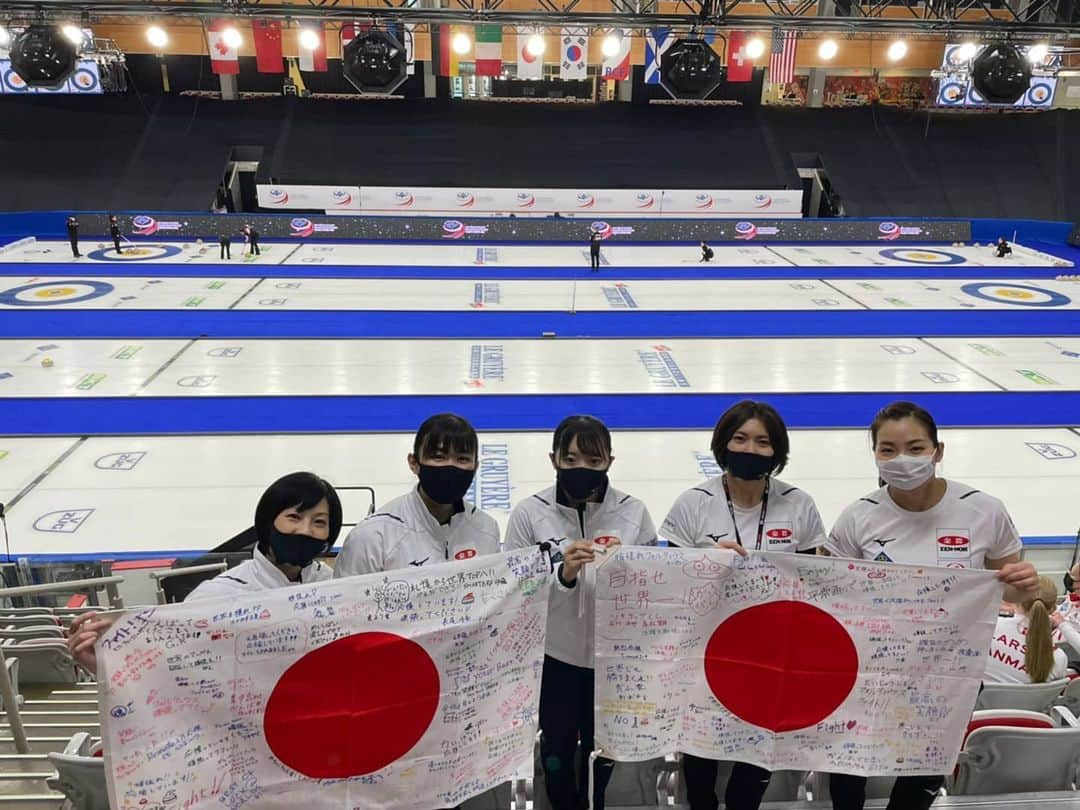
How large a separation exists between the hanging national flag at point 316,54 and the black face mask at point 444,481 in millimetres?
14374

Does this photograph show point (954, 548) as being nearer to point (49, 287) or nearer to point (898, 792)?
point (898, 792)

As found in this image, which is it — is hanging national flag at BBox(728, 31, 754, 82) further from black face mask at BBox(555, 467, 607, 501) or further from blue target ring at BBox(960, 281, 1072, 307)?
black face mask at BBox(555, 467, 607, 501)

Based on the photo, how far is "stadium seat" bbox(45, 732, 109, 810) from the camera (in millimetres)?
2486

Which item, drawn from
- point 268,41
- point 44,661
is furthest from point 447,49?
point 44,661

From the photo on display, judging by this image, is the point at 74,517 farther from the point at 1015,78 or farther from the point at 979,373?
the point at 1015,78

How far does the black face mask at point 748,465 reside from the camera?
3174 mm

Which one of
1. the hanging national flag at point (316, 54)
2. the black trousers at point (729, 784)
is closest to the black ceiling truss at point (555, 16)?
the hanging national flag at point (316, 54)

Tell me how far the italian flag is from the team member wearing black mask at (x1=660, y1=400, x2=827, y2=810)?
13.9 meters

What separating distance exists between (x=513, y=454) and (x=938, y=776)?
22.1 feet

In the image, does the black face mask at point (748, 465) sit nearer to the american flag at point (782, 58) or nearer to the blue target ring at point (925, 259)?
the american flag at point (782, 58)

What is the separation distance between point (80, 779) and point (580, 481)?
2048 mm

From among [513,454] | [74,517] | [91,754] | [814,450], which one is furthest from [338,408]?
[91,754]

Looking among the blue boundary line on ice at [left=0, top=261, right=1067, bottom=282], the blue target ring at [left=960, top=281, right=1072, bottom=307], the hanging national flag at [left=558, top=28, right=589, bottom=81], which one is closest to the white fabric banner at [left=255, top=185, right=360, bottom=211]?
the blue boundary line on ice at [left=0, top=261, right=1067, bottom=282]

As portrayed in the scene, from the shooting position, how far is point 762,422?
10.5ft
